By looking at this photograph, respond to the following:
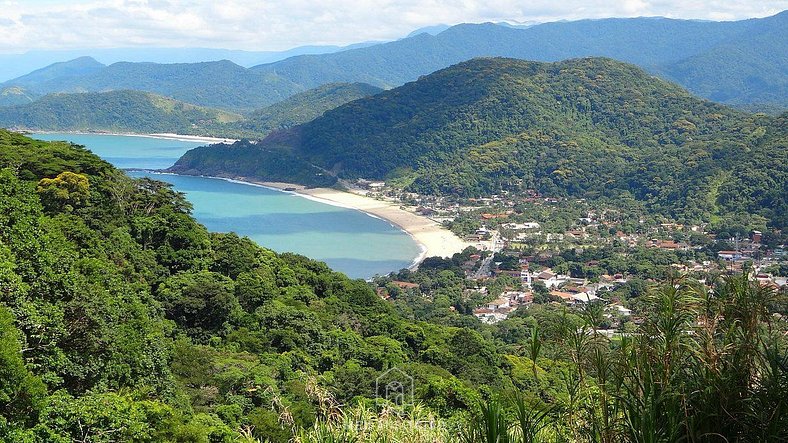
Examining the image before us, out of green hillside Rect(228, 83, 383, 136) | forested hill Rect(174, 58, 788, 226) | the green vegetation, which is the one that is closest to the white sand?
green hillside Rect(228, 83, 383, 136)

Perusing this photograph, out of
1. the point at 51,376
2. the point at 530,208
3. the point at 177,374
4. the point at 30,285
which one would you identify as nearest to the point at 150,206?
the point at 177,374

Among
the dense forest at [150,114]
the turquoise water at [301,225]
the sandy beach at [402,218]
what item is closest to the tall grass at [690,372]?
the turquoise water at [301,225]

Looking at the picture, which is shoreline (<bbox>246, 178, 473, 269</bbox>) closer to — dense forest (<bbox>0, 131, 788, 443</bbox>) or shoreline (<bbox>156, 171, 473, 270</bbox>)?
shoreline (<bbox>156, 171, 473, 270</bbox>)

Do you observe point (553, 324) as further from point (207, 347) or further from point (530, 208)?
point (530, 208)

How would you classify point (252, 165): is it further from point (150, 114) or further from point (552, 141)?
point (150, 114)

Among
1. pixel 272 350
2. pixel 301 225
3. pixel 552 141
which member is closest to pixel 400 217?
pixel 301 225

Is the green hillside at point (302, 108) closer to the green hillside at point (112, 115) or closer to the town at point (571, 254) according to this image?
the green hillside at point (112, 115)
